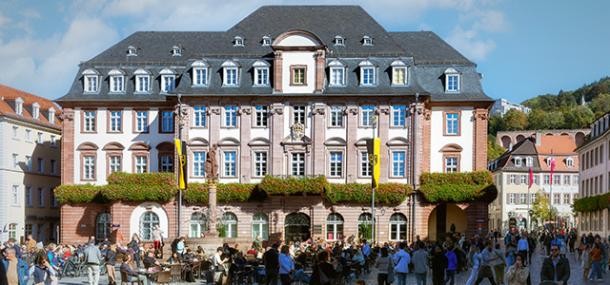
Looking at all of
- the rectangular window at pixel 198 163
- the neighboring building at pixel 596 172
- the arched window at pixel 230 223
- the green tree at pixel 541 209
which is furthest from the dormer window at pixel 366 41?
the green tree at pixel 541 209

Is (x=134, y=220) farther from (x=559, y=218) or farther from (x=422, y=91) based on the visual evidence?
(x=559, y=218)

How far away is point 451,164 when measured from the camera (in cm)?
6775

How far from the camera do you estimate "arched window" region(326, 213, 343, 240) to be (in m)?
66.2

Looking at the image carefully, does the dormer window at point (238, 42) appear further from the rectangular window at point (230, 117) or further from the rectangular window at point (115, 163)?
the rectangular window at point (115, 163)

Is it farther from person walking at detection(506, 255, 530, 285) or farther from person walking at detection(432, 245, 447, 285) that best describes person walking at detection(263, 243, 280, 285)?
person walking at detection(506, 255, 530, 285)

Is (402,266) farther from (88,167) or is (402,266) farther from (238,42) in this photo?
(88,167)

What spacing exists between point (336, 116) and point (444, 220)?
10.1 meters

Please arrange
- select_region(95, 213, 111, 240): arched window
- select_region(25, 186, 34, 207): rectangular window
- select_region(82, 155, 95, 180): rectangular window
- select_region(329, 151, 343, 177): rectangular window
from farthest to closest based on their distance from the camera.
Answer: select_region(25, 186, 34, 207): rectangular window, select_region(82, 155, 95, 180): rectangular window, select_region(95, 213, 111, 240): arched window, select_region(329, 151, 343, 177): rectangular window

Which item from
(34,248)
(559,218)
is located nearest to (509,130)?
(559,218)

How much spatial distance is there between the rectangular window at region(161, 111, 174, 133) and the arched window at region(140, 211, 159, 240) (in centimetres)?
598

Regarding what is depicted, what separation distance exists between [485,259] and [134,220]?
42.8m

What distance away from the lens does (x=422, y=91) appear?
66250 millimetres

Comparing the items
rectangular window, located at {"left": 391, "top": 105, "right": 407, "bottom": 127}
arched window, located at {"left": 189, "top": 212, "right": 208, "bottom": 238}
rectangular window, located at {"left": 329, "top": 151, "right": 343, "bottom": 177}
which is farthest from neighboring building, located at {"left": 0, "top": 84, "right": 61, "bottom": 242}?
rectangular window, located at {"left": 391, "top": 105, "right": 407, "bottom": 127}

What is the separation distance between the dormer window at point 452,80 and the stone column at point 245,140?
521 inches
